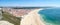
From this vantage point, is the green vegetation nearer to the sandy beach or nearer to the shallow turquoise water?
the sandy beach

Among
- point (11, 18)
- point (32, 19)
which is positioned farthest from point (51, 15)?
point (11, 18)

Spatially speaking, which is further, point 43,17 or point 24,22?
point 43,17

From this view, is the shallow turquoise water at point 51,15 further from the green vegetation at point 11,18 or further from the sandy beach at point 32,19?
the green vegetation at point 11,18

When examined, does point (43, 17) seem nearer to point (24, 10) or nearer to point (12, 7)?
point (24, 10)

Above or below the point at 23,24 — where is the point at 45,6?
above

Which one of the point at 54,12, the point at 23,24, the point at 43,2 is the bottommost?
the point at 23,24

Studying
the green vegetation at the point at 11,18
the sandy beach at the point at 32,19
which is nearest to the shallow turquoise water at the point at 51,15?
the sandy beach at the point at 32,19

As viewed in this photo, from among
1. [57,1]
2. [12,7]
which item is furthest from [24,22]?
[57,1]
